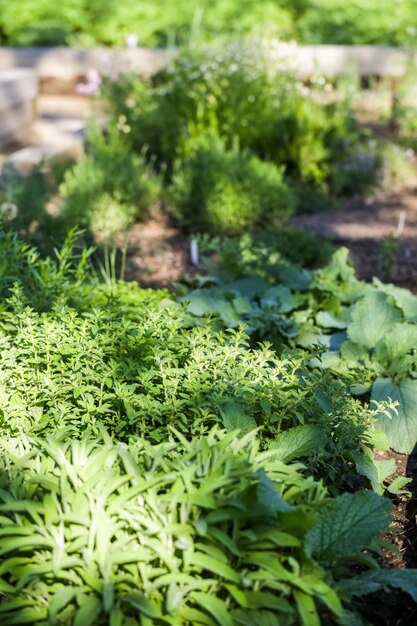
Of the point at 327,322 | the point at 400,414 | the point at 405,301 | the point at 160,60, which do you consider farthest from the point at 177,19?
the point at 400,414

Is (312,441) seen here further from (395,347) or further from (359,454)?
(395,347)

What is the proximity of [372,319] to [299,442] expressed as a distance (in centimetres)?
119

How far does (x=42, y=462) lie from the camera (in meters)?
2.43

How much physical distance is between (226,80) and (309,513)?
5384 millimetres

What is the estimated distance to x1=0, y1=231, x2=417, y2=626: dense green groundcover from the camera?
2.11 meters

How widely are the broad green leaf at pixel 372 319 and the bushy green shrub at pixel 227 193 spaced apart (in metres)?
2.19

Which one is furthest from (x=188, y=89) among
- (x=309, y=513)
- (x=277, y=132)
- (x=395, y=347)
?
(x=309, y=513)

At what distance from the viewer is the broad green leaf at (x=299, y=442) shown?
2670 millimetres

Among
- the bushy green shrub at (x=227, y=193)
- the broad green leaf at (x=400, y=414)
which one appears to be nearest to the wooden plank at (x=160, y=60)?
the bushy green shrub at (x=227, y=193)

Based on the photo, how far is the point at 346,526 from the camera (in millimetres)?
2348

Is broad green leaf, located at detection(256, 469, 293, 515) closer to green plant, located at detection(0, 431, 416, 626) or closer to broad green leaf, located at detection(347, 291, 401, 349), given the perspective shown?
green plant, located at detection(0, 431, 416, 626)

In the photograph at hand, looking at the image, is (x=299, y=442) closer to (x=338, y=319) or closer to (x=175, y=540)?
(x=175, y=540)

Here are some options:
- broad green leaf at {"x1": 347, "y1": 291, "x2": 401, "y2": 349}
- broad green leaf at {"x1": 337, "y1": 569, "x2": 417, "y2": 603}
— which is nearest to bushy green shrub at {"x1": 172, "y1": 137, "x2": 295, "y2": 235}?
broad green leaf at {"x1": 347, "y1": 291, "x2": 401, "y2": 349}

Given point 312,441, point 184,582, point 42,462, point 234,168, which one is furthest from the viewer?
point 234,168
